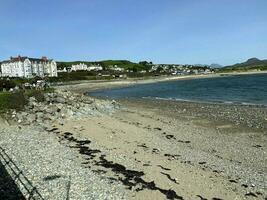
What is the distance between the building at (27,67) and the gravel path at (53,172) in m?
151

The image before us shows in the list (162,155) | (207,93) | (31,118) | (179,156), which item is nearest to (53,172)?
(162,155)

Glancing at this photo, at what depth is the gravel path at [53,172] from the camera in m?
14.8

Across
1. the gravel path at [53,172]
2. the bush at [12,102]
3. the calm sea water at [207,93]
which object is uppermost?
the bush at [12,102]

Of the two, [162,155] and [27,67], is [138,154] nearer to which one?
[162,155]

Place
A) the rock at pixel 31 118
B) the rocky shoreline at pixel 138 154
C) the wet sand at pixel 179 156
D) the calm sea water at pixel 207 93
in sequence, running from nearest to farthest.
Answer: the rocky shoreline at pixel 138 154, the wet sand at pixel 179 156, the rock at pixel 31 118, the calm sea water at pixel 207 93

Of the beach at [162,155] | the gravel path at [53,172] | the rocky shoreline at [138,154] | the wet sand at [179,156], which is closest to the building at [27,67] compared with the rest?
the rocky shoreline at [138,154]

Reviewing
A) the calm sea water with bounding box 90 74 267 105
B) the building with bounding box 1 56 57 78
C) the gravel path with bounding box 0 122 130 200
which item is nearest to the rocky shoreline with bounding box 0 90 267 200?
the gravel path with bounding box 0 122 130 200

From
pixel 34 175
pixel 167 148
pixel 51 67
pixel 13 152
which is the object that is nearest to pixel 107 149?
pixel 167 148

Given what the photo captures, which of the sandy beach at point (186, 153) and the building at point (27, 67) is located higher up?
the building at point (27, 67)

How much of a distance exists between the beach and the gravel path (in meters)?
0.08

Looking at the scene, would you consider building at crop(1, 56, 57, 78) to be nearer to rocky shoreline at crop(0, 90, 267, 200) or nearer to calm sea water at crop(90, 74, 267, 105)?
calm sea water at crop(90, 74, 267, 105)

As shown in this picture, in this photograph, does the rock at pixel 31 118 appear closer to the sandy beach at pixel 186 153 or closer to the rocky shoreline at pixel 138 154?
the rocky shoreline at pixel 138 154

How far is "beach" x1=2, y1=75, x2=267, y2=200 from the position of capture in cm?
1614

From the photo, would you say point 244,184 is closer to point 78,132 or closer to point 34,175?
point 34,175
